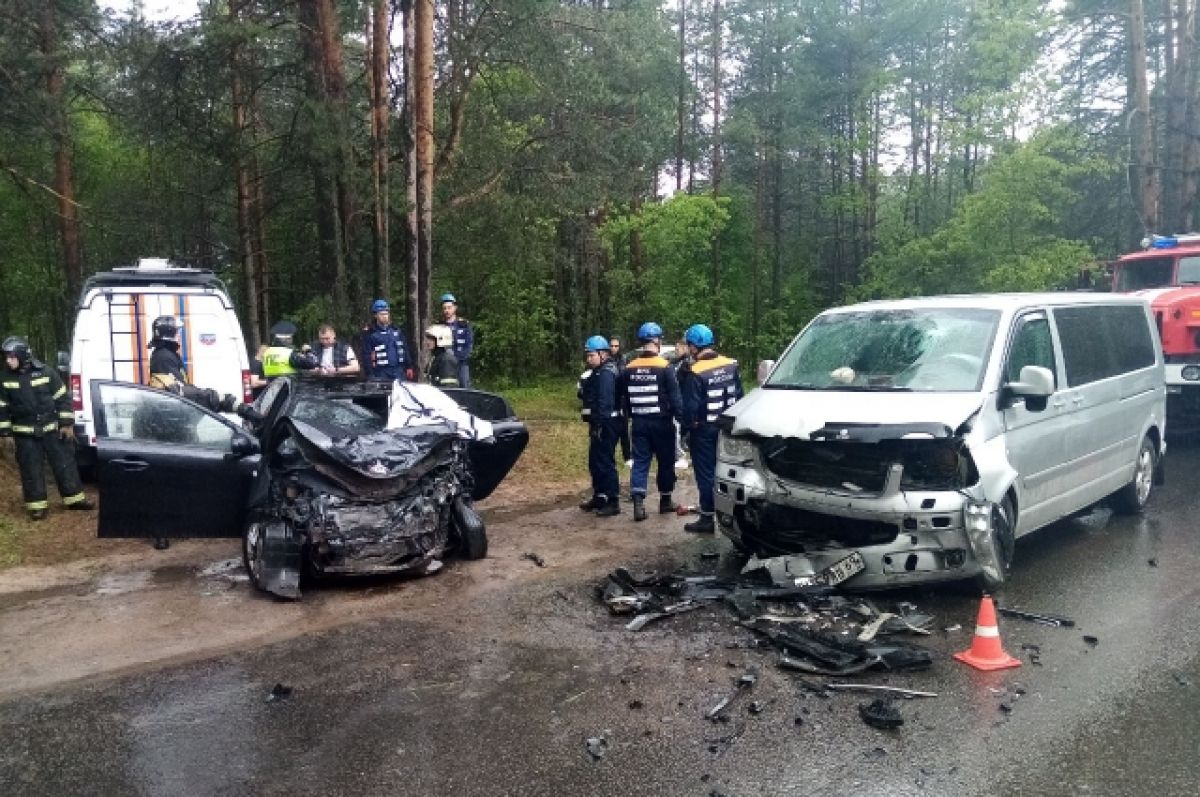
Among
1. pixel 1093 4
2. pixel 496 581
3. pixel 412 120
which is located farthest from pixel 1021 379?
pixel 1093 4

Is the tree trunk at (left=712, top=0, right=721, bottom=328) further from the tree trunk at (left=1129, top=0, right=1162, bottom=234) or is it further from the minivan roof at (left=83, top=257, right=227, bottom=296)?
the minivan roof at (left=83, top=257, right=227, bottom=296)

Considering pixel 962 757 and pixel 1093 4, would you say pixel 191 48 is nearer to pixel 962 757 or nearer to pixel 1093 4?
pixel 962 757

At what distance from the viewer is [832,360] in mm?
6973

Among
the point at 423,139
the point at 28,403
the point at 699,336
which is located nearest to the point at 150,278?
the point at 28,403

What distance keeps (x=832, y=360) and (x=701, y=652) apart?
9.08 feet

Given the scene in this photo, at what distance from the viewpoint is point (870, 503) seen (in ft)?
18.6

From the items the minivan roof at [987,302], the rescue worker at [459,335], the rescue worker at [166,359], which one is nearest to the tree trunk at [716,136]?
the rescue worker at [459,335]

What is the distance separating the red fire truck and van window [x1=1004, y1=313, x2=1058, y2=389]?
4.64m

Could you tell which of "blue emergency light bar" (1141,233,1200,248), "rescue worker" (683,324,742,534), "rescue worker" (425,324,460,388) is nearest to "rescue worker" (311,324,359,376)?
"rescue worker" (425,324,460,388)

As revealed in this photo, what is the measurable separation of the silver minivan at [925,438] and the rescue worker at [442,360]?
589 centimetres

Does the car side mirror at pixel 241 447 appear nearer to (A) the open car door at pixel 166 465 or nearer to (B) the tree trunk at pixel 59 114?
(A) the open car door at pixel 166 465

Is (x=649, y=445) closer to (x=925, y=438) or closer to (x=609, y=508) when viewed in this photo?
(x=609, y=508)

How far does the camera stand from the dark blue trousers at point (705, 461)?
331 inches

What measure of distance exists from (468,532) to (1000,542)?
3957mm
